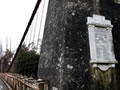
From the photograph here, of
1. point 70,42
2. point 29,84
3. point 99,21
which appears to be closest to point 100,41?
point 99,21

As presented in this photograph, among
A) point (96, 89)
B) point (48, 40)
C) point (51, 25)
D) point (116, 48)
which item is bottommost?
point (96, 89)

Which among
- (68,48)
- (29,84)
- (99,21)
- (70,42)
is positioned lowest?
(29,84)

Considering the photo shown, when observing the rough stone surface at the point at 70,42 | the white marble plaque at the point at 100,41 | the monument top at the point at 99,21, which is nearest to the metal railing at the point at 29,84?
the rough stone surface at the point at 70,42

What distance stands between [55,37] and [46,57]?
1.61ft

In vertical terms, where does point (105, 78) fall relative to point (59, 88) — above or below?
above

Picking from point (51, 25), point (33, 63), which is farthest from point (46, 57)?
point (33, 63)

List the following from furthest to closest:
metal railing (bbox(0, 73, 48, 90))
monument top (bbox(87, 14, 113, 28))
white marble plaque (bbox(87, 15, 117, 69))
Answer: monument top (bbox(87, 14, 113, 28)), white marble plaque (bbox(87, 15, 117, 69)), metal railing (bbox(0, 73, 48, 90))

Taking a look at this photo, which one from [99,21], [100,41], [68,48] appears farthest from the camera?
[99,21]

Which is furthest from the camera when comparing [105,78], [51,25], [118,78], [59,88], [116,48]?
[51,25]

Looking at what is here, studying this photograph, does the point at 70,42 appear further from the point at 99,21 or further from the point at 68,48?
the point at 99,21

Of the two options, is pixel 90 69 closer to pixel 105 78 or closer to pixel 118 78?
pixel 105 78

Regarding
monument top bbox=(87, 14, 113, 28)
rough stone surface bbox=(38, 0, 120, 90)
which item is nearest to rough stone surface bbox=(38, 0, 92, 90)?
rough stone surface bbox=(38, 0, 120, 90)

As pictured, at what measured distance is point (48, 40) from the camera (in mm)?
2561

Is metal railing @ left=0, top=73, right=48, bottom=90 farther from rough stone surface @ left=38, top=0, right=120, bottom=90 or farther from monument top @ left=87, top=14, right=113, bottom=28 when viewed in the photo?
monument top @ left=87, top=14, right=113, bottom=28
